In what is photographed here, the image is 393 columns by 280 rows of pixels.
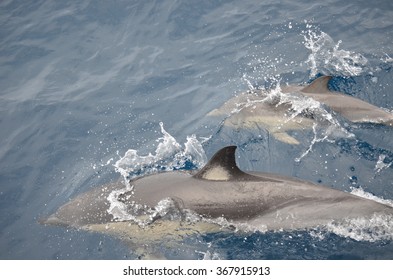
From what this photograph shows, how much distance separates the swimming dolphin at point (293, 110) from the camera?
9.48m

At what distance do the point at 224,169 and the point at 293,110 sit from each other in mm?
4000

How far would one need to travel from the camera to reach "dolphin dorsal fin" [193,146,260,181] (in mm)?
6590

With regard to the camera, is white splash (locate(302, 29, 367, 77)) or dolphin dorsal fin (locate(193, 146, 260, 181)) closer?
dolphin dorsal fin (locate(193, 146, 260, 181))

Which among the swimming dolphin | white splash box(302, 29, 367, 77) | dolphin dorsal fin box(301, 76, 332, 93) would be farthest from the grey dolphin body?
white splash box(302, 29, 367, 77)

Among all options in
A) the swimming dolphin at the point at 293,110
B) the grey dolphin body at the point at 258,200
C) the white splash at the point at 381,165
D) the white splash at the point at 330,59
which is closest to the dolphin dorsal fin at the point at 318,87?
the swimming dolphin at the point at 293,110

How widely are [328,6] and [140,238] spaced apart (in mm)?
9711

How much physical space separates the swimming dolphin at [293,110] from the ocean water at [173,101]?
0.54 ft

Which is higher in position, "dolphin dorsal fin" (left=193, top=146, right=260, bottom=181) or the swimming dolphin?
"dolphin dorsal fin" (left=193, top=146, right=260, bottom=181)

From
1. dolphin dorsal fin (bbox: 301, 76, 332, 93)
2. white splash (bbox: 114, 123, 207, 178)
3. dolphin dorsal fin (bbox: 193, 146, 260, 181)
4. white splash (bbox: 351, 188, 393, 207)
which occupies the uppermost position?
dolphin dorsal fin (bbox: 193, 146, 260, 181)

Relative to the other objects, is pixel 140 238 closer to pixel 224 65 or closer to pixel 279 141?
pixel 279 141

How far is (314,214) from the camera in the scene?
659cm

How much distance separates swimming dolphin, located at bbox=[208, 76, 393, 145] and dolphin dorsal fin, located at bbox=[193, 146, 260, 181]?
315 centimetres

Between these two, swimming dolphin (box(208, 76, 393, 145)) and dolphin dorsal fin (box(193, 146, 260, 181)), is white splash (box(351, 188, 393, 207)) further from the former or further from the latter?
dolphin dorsal fin (box(193, 146, 260, 181))

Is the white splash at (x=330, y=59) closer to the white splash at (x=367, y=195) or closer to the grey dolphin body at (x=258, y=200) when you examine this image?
the white splash at (x=367, y=195)
